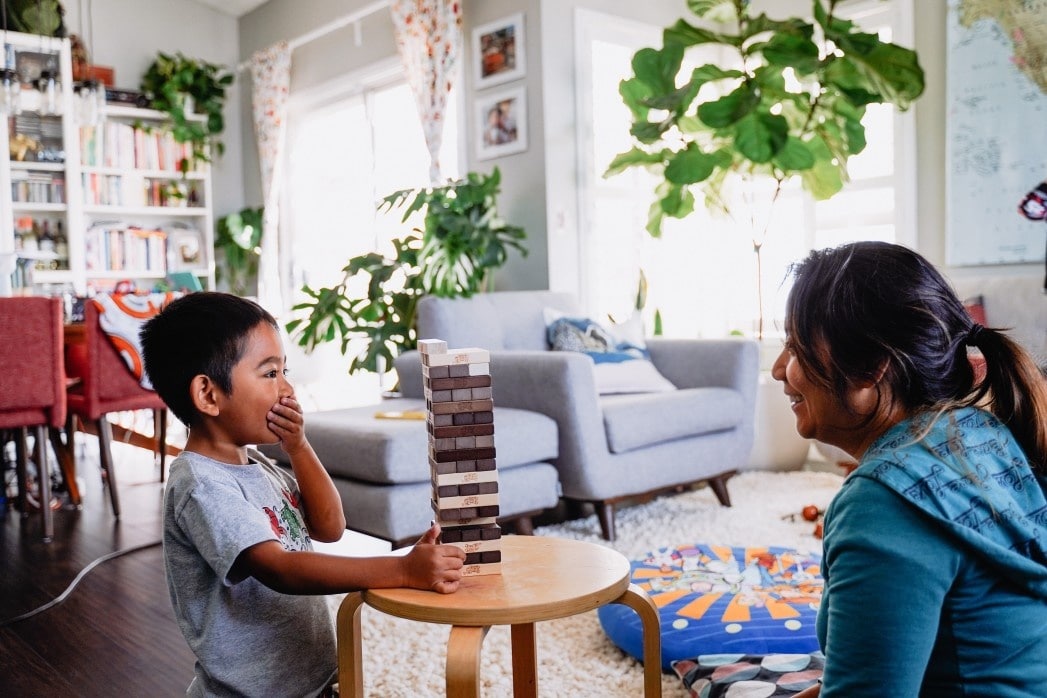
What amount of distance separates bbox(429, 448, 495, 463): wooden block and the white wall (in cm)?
650

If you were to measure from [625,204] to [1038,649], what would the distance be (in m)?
4.44

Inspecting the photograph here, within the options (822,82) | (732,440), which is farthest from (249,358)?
(822,82)

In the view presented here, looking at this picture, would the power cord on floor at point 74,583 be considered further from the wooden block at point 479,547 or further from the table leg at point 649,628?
the table leg at point 649,628

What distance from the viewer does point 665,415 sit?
323 centimetres

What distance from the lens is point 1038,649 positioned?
0.78 metres

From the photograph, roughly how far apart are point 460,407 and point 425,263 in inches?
123

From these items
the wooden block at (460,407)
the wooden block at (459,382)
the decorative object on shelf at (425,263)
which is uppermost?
the decorative object on shelf at (425,263)

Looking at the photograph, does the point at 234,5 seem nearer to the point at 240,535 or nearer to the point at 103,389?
the point at 103,389

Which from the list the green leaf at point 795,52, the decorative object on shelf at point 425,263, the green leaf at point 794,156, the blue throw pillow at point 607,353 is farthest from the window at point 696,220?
the blue throw pillow at point 607,353

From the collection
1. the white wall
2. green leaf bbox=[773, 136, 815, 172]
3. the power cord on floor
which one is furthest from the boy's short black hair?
the white wall

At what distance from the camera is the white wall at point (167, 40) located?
6.63 metres

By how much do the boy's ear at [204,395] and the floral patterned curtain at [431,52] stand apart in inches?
152

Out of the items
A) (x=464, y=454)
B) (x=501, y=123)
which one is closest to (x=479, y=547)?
(x=464, y=454)

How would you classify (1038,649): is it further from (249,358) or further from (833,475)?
(833,475)
